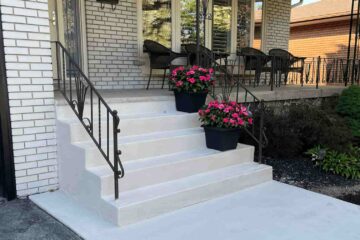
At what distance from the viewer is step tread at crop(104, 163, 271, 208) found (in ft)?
8.02

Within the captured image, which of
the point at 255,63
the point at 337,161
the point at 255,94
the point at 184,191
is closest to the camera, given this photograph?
the point at 184,191

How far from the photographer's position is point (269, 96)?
471cm

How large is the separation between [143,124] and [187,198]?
2.97ft

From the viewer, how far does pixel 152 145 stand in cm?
301

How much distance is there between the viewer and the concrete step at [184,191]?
2381 mm

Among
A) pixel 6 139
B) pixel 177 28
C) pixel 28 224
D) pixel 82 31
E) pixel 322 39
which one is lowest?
pixel 28 224

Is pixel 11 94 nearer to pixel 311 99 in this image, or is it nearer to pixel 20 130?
pixel 20 130

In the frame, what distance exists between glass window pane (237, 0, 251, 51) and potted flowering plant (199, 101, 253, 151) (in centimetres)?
327

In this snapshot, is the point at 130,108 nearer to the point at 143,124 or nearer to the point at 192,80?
the point at 143,124

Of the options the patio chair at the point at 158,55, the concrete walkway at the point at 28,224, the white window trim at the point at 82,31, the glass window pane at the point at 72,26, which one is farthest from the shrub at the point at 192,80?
the concrete walkway at the point at 28,224

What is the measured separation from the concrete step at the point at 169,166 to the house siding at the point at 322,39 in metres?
8.99

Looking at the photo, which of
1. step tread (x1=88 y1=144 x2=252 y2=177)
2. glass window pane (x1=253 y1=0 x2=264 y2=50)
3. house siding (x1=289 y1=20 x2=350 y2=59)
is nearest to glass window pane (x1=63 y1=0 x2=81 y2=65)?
step tread (x1=88 y1=144 x2=252 y2=177)

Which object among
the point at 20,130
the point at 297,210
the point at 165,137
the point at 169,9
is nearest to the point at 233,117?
the point at 165,137

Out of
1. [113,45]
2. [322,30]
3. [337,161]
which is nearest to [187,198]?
[337,161]
